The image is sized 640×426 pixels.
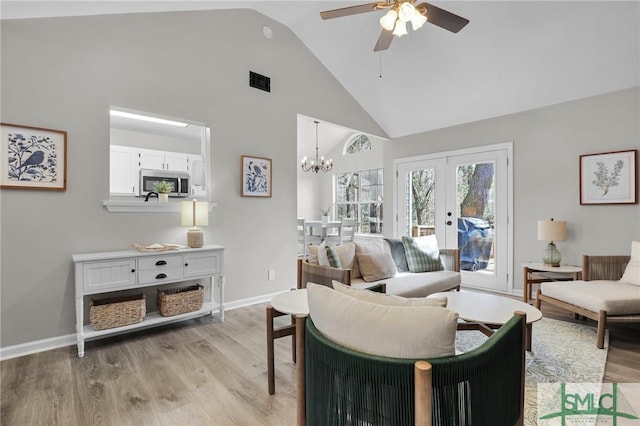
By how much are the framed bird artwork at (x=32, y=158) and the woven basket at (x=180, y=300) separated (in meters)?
1.29

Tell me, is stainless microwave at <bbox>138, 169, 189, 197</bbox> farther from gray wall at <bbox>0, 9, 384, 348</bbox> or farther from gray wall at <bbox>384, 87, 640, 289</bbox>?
gray wall at <bbox>384, 87, 640, 289</bbox>

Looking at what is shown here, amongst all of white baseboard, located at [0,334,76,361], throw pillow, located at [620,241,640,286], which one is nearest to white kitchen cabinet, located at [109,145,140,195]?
white baseboard, located at [0,334,76,361]

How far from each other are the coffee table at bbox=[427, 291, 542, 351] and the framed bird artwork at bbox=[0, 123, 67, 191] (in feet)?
11.0

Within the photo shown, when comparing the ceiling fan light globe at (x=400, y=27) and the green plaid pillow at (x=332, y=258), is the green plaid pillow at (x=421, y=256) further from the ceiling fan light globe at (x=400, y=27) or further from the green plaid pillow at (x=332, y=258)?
the ceiling fan light globe at (x=400, y=27)

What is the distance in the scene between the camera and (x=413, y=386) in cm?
97

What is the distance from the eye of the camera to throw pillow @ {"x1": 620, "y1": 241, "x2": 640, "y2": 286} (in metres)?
3.05

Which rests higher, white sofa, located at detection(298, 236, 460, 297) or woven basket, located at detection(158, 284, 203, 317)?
white sofa, located at detection(298, 236, 460, 297)

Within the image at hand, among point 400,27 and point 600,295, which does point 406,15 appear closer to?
point 400,27

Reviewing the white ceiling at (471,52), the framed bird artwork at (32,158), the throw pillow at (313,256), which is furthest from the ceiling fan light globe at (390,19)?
the framed bird artwork at (32,158)

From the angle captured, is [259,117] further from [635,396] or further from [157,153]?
[635,396]

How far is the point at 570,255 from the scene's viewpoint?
12.9 ft

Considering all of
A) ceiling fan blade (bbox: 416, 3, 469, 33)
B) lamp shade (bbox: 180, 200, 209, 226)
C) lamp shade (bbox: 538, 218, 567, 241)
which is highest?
ceiling fan blade (bbox: 416, 3, 469, 33)

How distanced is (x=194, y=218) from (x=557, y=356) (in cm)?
333

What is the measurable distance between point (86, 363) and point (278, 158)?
9.42 ft
